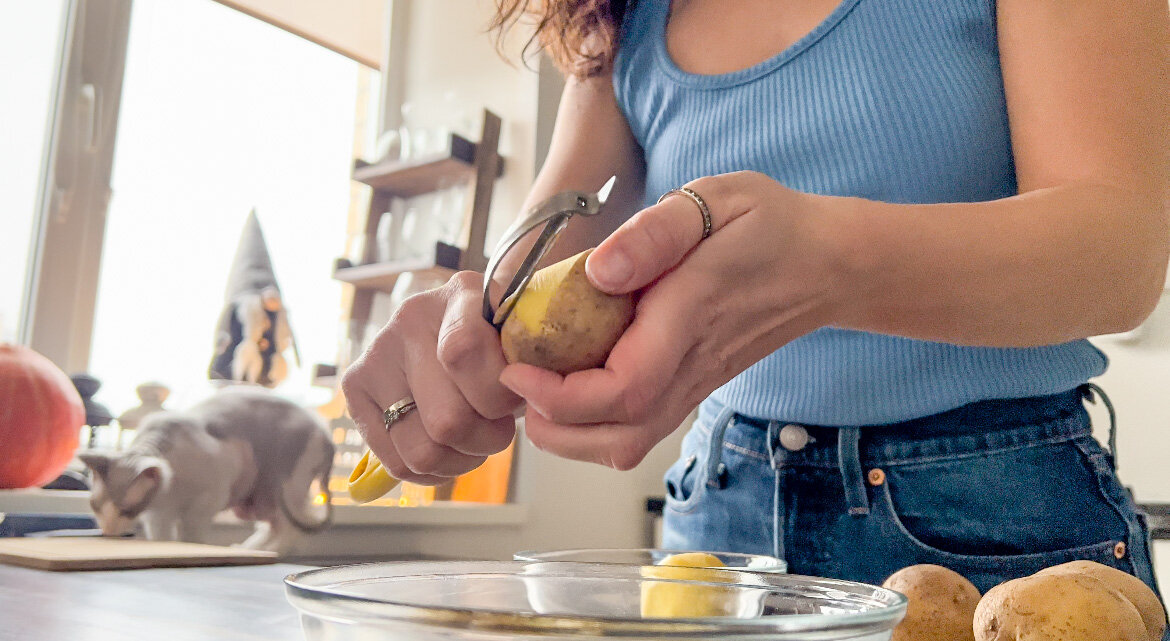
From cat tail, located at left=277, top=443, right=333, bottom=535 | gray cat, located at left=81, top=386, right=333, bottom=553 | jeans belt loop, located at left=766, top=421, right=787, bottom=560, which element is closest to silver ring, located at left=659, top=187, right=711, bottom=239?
jeans belt loop, located at left=766, top=421, right=787, bottom=560

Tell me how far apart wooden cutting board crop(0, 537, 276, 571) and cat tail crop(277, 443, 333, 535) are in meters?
0.23

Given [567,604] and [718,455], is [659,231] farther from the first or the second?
[718,455]

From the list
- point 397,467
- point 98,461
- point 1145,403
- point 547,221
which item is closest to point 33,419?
point 98,461

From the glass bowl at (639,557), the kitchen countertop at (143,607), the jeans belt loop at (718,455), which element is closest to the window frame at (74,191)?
the kitchen countertop at (143,607)

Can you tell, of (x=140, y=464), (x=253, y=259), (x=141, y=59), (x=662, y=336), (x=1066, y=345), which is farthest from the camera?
(x=141, y=59)

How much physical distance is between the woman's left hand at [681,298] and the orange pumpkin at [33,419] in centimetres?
106

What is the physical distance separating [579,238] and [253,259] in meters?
0.99

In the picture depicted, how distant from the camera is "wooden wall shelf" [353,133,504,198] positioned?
2.00 m

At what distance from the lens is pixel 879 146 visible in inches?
30.4

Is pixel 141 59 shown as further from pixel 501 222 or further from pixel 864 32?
pixel 864 32

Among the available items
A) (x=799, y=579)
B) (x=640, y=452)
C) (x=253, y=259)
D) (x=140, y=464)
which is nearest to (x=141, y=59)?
(x=253, y=259)

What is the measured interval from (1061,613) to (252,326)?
146 centimetres

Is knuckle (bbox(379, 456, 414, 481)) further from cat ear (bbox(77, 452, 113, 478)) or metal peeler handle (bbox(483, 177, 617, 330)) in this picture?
cat ear (bbox(77, 452, 113, 478))

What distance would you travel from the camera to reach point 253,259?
1.66 meters
